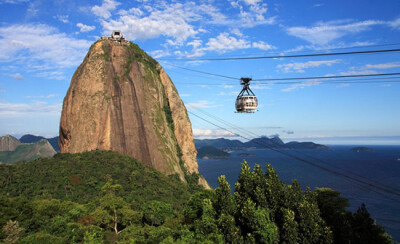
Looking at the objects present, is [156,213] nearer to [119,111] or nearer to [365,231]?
[365,231]

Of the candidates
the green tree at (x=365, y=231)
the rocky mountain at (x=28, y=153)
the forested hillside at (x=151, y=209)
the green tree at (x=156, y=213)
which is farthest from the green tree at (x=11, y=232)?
the rocky mountain at (x=28, y=153)

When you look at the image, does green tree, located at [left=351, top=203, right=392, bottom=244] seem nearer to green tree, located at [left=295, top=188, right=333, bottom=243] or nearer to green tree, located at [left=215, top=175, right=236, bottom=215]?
green tree, located at [left=295, top=188, right=333, bottom=243]

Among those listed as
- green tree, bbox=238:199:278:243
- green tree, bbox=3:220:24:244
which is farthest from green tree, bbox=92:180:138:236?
green tree, bbox=238:199:278:243

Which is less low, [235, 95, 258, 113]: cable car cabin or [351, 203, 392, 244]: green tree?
[235, 95, 258, 113]: cable car cabin

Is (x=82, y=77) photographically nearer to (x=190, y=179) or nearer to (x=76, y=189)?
(x=76, y=189)

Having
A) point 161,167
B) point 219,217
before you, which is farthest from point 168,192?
point 219,217
